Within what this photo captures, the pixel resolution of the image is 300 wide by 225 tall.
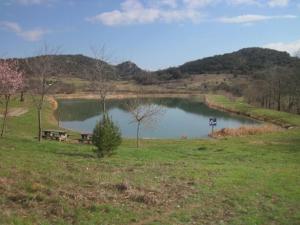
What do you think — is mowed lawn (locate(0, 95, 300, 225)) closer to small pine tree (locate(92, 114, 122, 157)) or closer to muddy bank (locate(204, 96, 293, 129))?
small pine tree (locate(92, 114, 122, 157))

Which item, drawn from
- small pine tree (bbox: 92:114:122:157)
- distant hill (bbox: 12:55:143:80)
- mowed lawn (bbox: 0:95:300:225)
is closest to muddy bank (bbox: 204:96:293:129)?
distant hill (bbox: 12:55:143:80)

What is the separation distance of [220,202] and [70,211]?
4720mm

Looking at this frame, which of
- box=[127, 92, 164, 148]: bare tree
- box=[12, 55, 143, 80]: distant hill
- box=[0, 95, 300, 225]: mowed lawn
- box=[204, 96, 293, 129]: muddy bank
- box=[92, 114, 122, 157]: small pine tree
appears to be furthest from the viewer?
box=[204, 96, 293, 129]: muddy bank

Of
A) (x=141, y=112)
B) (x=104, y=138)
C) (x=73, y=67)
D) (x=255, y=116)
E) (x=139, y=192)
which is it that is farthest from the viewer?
(x=73, y=67)

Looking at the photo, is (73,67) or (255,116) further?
(73,67)

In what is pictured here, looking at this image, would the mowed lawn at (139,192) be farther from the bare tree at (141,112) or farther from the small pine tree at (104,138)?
the bare tree at (141,112)

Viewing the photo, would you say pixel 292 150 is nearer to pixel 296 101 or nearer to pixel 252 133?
pixel 252 133

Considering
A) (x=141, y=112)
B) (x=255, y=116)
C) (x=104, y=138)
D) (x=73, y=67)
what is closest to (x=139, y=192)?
(x=104, y=138)

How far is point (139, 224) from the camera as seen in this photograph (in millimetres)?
10609

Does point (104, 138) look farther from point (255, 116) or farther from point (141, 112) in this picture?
point (255, 116)

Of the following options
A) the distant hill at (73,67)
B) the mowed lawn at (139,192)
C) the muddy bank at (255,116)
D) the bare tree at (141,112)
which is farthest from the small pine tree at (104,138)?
the muddy bank at (255,116)

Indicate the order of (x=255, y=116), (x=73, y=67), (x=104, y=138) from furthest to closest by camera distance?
(x=73, y=67), (x=255, y=116), (x=104, y=138)

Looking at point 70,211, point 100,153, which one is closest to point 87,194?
point 70,211

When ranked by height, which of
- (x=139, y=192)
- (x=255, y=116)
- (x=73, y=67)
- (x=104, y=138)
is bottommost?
(x=255, y=116)
